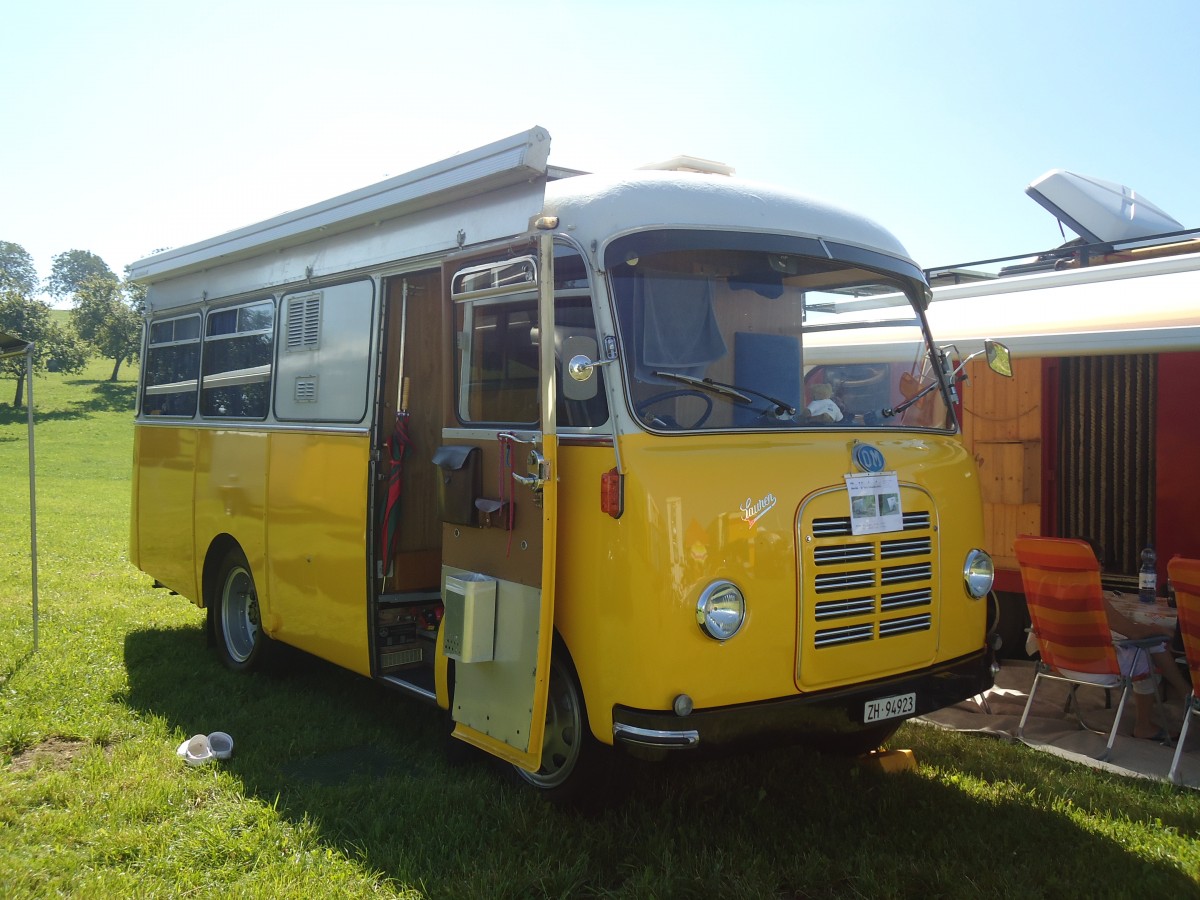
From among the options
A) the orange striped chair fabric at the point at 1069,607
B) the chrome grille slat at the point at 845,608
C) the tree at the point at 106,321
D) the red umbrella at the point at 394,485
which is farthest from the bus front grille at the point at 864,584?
the tree at the point at 106,321

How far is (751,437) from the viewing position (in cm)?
428

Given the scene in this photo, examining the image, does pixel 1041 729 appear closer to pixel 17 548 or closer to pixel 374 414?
pixel 374 414

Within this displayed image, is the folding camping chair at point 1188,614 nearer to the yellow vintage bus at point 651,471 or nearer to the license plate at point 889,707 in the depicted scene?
the yellow vintage bus at point 651,471

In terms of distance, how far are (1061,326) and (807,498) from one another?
3.62 m

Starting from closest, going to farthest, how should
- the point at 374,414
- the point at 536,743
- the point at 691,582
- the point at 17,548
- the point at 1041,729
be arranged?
the point at 691,582, the point at 536,743, the point at 374,414, the point at 1041,729, the point at 17,548

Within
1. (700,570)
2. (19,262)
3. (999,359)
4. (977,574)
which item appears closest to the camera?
(700,570)

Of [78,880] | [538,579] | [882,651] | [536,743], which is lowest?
[78,880]

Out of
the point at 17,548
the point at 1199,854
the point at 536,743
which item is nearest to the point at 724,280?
the point at 536,743

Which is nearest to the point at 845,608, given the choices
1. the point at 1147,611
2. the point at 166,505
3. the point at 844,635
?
the point at 844,635

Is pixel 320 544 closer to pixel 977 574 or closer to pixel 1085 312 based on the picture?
pixel 977 574

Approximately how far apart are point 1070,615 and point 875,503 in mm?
2374

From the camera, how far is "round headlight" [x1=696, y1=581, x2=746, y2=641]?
12.9 ft

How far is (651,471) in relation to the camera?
4008mm

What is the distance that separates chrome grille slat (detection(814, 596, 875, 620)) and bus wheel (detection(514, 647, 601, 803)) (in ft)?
3.52
